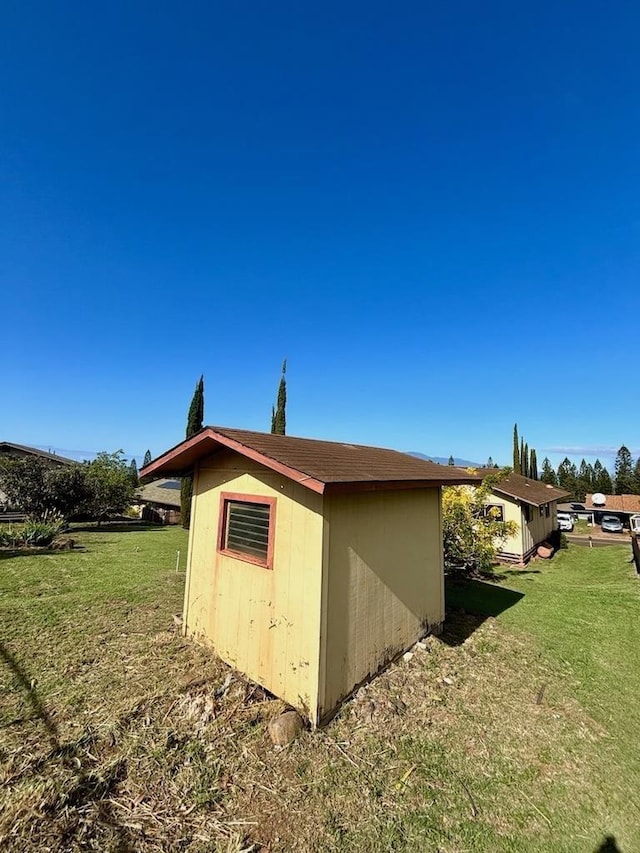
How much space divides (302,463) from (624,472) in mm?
67235

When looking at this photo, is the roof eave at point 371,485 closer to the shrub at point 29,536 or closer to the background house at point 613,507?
the shrub at point 29,536

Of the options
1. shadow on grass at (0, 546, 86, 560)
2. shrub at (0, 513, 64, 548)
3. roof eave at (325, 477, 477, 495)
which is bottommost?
shadow on grass at (0, 546, 86, 560)

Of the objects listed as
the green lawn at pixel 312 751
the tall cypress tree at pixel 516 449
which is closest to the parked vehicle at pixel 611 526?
the tall cypress tree at pixel 516 449

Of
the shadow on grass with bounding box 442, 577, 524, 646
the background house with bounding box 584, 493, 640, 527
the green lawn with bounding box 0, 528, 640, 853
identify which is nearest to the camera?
the green lawn with bounding box 0, 528, 640, 853

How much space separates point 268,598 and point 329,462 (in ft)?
6.86

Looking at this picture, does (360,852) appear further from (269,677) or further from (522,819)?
(269,677)

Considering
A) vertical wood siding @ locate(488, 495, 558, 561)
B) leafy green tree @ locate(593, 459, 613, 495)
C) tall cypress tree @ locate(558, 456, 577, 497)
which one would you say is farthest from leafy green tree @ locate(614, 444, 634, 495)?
vertical wood siding @ locate(488, 495, 558, 561)

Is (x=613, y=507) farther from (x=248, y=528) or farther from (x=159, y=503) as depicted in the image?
(x=248, y=528)

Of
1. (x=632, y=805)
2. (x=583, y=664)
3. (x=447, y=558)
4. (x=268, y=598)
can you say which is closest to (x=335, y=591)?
(x=268, y=598)

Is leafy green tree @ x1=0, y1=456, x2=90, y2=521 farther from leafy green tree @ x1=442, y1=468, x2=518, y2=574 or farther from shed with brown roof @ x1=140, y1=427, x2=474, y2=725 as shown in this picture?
leafy green tree @ x1=442, y1=468, x2=518, y2=574

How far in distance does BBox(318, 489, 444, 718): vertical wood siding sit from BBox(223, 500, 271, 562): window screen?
1.15 metres

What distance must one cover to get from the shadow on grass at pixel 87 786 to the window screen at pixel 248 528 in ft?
8.74

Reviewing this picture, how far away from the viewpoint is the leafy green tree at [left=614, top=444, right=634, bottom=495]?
52562 millimetres

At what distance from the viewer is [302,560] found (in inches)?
199
